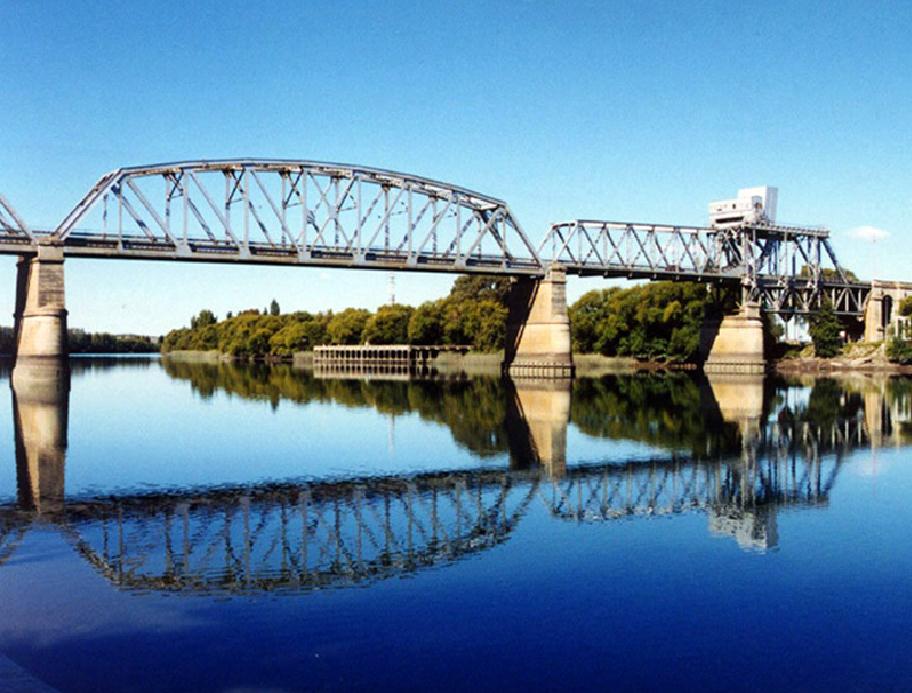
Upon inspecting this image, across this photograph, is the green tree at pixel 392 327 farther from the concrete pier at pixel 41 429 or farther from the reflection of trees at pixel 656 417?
the concrete pier at pixel 41 429

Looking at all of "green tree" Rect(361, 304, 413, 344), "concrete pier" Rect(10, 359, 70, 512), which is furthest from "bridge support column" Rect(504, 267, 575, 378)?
"green tree" Rect(361, 304, 413, 344)

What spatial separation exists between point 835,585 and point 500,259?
325 ft

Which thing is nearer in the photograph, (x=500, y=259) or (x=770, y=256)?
(x=500, y=259)

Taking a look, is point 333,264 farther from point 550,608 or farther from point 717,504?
point 550,608

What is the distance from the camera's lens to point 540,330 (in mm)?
115562

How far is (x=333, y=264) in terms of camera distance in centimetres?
→ 10194

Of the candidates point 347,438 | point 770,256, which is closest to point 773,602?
point 347,438

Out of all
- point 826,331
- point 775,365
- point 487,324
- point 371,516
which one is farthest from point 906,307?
point 371,516

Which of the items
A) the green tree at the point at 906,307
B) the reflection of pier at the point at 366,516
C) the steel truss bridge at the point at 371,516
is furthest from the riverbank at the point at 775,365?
the reflection of pier at the point at 366,516

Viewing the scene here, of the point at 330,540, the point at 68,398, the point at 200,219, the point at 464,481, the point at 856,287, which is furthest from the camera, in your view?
the point at 856,287

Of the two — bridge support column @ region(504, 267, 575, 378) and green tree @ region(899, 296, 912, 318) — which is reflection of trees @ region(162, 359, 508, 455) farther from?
green tree @ region(899, 296, 912, 318)

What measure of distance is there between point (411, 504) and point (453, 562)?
7081 millimetres

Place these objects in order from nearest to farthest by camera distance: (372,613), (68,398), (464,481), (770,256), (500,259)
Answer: (372,613) → (464,481) → (68,398) → (500,259) → (770,256)

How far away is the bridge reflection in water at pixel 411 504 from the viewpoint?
20.6m
